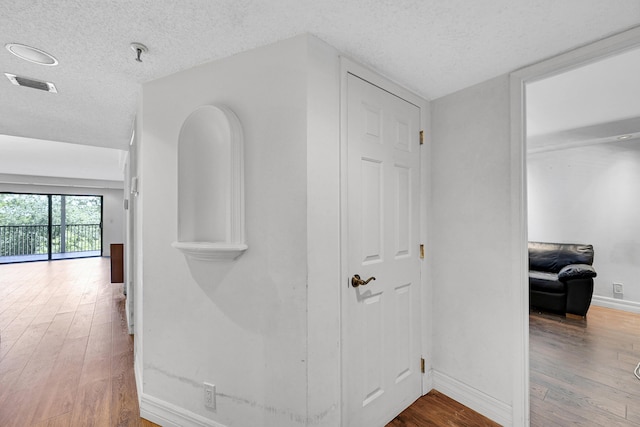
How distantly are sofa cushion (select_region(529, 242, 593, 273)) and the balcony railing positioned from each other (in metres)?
12.2

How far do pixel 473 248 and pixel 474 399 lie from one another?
1.02 meters

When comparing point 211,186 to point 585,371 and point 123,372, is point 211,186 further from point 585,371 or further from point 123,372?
point 585,371

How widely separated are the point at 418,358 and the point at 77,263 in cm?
991

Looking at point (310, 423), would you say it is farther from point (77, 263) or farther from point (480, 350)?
point (77, 263)

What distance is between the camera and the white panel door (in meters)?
1.74

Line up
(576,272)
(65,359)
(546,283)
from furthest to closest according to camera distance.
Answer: (546,283), (576,272), (65,359)

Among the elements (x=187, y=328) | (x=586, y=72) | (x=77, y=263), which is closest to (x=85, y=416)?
(x=187, y=328)

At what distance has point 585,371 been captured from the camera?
8.30 ft

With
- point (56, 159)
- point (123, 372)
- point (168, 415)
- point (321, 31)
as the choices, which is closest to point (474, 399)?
point (168, 415)

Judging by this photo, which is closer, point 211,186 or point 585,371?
point 211,186

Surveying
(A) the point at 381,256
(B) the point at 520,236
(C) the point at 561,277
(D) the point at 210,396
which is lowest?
(D) the point at 210,396

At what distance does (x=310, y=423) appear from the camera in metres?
1.49

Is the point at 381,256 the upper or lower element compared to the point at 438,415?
upper

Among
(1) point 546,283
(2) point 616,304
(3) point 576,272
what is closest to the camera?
(3) point 576,272
